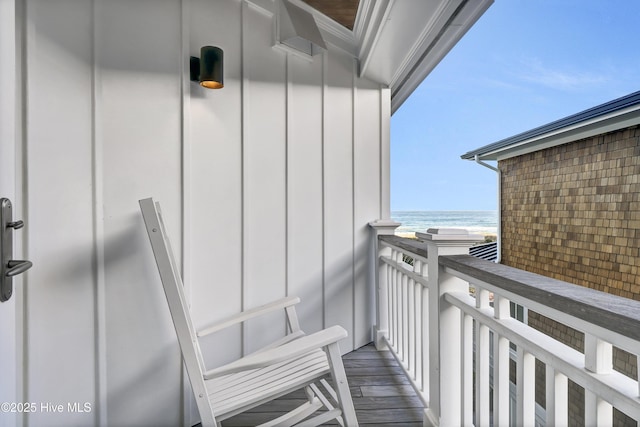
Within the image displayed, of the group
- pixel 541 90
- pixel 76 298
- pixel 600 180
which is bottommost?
pixel 76 298

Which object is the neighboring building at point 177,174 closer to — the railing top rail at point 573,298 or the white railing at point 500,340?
the white railing at point 500,340

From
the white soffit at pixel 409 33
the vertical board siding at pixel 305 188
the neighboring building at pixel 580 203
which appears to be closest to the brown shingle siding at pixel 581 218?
the neighboring building at pixel 580 203

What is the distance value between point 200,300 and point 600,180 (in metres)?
4.08

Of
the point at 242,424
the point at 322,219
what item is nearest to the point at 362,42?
the point at 322,219

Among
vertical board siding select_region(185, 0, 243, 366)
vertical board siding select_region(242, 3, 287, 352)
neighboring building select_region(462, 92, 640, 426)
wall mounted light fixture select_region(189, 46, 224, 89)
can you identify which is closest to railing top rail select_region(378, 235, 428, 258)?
vertical board siding select_region(242, 3, 287, 352)

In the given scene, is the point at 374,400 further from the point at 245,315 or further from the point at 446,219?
the point at 446,219

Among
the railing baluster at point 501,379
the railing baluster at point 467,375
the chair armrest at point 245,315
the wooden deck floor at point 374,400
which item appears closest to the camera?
the railing baluster at point 501,379

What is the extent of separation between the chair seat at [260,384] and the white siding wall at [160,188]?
0.46 m

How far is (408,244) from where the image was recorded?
1.94 meters

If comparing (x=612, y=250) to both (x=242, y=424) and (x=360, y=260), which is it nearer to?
(x=360, y=260)

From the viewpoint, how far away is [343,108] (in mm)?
2541

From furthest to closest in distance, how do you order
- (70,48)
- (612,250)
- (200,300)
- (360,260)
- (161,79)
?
(612,250), (360,260), (200,300), (161,79), (70,48)

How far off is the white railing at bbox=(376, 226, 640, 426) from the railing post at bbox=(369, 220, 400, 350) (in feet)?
1.37

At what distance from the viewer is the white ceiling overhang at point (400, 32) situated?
1759 millimetres
